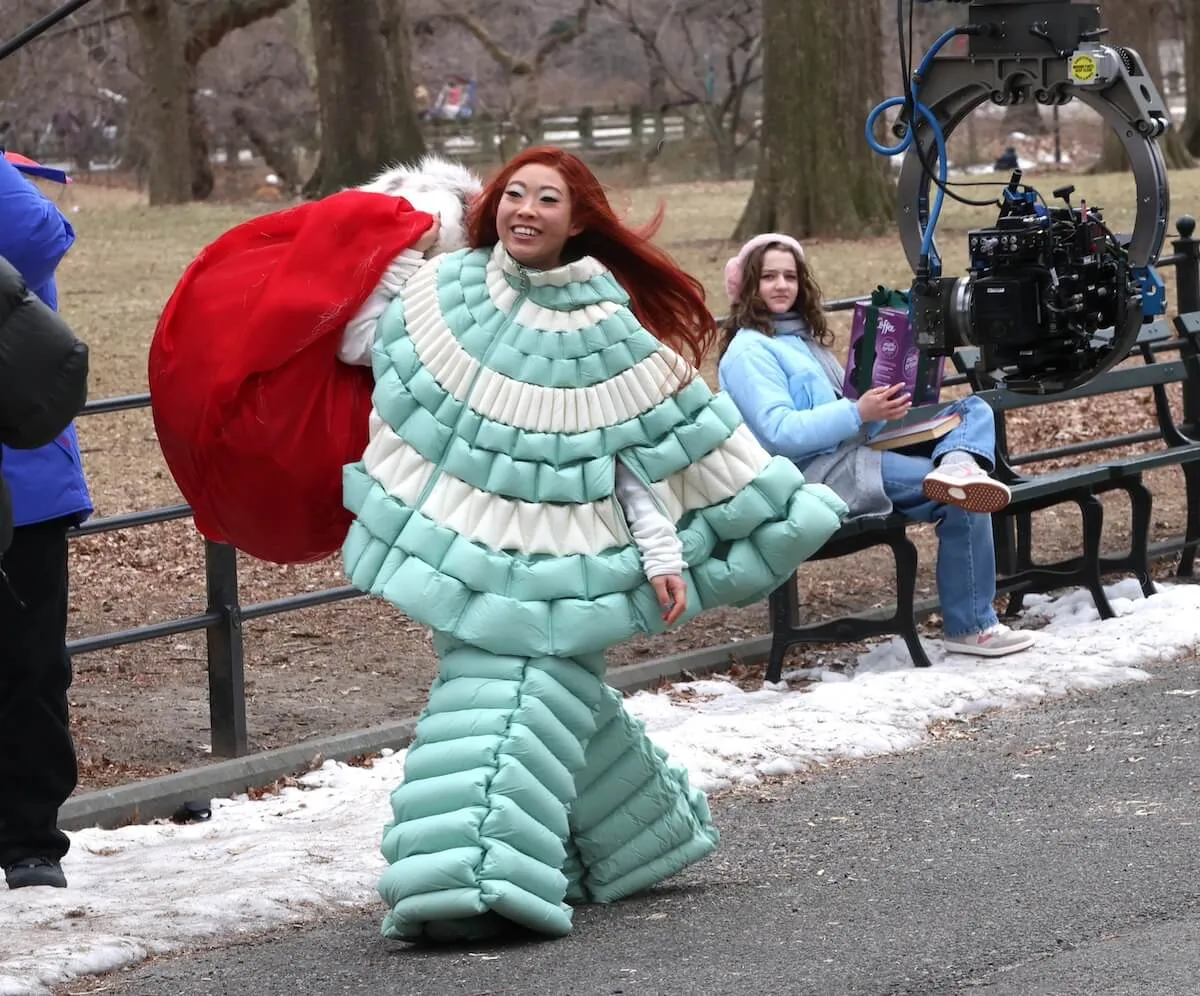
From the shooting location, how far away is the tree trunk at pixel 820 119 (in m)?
17.8

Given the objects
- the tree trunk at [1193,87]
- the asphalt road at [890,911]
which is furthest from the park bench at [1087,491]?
the tree trunk at [1193,87]

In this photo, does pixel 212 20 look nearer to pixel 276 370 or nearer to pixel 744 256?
pixel 744 256

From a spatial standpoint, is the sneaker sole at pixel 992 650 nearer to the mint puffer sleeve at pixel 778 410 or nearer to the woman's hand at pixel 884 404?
the mint puffer sleeve at pixel 778 410

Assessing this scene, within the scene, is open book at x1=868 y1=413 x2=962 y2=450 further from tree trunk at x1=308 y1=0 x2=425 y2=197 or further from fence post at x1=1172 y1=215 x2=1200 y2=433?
tree trunk at x1=308 y1=0 x2=425 y2=197

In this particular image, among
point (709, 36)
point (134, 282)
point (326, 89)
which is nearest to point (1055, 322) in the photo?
point (134, 282)

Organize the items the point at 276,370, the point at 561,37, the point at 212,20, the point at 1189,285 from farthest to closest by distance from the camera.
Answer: the point at 561,37
the point at 212,20
the point at 1189,285
the point at 276,370

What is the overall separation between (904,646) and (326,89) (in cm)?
1454

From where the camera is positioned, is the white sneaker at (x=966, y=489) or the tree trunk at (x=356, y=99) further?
the tree trunk at (x=356, y=99)

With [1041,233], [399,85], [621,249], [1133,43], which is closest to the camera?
[621,249]

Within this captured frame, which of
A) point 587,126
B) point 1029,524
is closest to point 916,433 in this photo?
point 1029,524

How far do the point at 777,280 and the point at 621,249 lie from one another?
2378 millimetres

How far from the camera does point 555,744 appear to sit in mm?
4652

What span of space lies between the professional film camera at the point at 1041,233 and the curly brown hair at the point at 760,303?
967 millimetres

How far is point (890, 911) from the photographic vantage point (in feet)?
15.5
